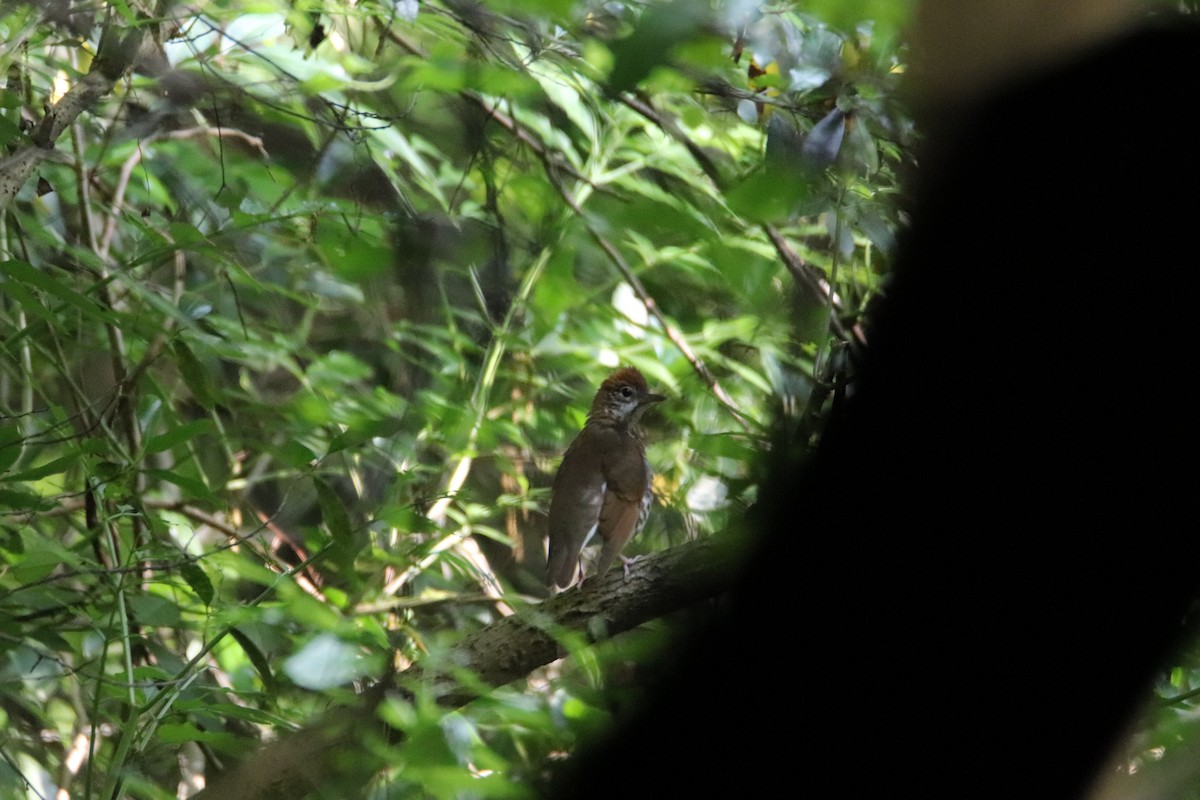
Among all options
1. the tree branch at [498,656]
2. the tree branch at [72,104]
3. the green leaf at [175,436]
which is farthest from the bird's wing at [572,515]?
the tree branch at [72,104]

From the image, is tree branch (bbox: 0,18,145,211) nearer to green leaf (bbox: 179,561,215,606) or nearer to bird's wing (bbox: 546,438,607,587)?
green leaf (bbox: 179,561,215,606)

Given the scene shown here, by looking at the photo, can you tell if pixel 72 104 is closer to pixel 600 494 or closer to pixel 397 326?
pixel 397 326

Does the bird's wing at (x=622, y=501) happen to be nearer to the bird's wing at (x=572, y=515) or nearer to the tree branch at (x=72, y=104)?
the bird's wing at (x=572, y=515)

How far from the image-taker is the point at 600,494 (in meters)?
3.55

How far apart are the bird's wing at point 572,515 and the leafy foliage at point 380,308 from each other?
0.75ft

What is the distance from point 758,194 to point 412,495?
7.31 feet

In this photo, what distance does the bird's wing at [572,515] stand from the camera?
3.53 meters

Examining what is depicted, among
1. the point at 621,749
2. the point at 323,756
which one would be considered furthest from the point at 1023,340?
the point at 323,756

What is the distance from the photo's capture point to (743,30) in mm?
1624

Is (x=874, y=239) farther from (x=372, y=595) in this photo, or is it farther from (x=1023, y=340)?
(x=372, y=595)

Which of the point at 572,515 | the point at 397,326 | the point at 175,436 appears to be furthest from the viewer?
the point at 572,515

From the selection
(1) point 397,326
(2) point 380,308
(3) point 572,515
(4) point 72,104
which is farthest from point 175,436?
(3) point 572,515

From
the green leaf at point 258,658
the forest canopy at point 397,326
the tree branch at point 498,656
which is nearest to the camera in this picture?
the tree branch at point 498,656

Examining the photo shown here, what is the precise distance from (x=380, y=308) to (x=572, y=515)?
884 millimetres
